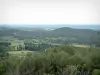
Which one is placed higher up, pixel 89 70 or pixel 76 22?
pixel 76 22

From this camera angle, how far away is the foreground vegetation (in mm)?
4020

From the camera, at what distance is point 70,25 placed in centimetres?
441

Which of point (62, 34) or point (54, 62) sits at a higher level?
point (62, 34)

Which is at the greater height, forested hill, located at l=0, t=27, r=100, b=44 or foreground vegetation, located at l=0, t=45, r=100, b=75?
forested hill, located at l=0, t=27, r=100, b=44

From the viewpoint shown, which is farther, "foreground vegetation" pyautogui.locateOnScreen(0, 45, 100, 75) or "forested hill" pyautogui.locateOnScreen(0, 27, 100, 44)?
"forested hill" pyautogui.locateOnScreen(0, 27, 100, 44)

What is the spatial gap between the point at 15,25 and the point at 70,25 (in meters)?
1.09

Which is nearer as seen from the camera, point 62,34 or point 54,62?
point 54,62

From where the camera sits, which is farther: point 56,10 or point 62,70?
point 56,10

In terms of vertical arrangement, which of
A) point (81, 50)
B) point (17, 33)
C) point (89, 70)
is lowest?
point (89, 70)

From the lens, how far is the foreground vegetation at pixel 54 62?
402 centimetres

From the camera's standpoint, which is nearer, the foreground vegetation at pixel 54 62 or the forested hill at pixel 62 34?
the foreground vegetation at pixel 54 62

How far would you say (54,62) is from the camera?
4.16 m

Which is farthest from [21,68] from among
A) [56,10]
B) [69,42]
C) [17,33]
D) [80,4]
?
[80,4]

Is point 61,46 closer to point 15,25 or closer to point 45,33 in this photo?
point 45,33
